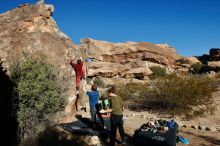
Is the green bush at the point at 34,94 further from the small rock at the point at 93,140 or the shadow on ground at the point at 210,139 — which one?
the shadow on ground at the point at 210,139

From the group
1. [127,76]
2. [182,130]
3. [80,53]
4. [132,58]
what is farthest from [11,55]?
[132,58]

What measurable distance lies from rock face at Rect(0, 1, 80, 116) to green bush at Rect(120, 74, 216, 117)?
5.11m

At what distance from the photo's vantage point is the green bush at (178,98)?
1544 centimetres

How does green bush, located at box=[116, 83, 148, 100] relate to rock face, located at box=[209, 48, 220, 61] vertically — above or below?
below

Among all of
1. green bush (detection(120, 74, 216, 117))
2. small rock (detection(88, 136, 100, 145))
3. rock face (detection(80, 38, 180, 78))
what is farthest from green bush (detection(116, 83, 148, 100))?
rock face (detection(80, 38, 180, 78))

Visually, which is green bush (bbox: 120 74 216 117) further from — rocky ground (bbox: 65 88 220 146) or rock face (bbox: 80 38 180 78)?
rock face (bbox: 80 38 180 78)

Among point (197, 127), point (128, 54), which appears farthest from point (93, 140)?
point (128, 54)

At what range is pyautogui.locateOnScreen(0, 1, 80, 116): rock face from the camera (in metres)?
12.3

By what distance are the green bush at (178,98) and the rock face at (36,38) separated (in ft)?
16.8

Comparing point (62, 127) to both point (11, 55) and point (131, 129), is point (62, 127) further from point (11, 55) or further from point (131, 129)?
point (11, 55)

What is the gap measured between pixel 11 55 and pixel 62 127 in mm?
4009

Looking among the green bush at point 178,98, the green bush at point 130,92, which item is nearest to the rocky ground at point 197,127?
the green bush at point 178,98

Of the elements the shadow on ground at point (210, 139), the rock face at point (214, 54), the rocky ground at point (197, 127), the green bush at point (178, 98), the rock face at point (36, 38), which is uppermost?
the rock face at point (214, 54)

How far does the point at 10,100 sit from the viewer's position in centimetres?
1128
